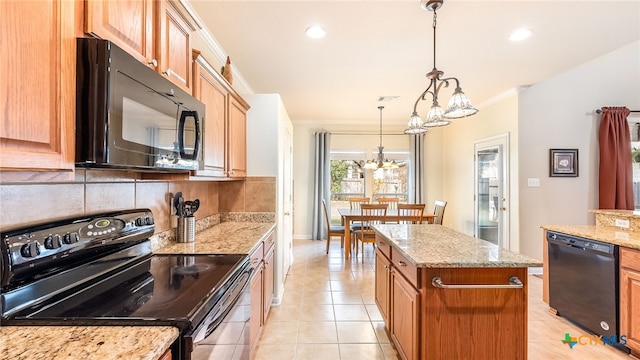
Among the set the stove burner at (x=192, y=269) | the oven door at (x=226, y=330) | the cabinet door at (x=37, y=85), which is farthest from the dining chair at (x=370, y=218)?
the cabinet door at (x=37, y=85)

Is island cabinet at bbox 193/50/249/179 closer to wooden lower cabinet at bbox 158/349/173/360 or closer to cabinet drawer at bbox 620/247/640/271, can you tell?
wooden lower cabinet at bbox 158/349/173/360

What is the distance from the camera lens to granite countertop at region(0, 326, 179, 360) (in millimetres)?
701

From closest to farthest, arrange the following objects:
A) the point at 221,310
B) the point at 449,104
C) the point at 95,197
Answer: the point at 221,310 → the point at 95,197 → the point at 449,104

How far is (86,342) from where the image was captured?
0.76 m

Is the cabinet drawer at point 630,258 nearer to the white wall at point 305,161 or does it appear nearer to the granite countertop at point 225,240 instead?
the granite countertop at point 225,240

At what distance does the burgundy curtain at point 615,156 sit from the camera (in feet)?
12.2

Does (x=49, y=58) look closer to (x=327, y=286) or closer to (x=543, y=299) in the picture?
(x=327, y=286)

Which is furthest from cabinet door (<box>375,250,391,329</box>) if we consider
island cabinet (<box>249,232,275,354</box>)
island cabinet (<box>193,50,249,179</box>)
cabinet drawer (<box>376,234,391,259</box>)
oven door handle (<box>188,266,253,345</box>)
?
island cabinet (<box>193,50,249,179</box>)

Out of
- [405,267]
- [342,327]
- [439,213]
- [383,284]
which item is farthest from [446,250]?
[439,213]

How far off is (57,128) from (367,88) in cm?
365

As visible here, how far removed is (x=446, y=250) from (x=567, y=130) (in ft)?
11.6

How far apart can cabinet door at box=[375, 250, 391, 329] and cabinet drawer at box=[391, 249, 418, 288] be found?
0.48 ft

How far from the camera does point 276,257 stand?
114 inches

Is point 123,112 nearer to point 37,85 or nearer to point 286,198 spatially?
point 37,85
